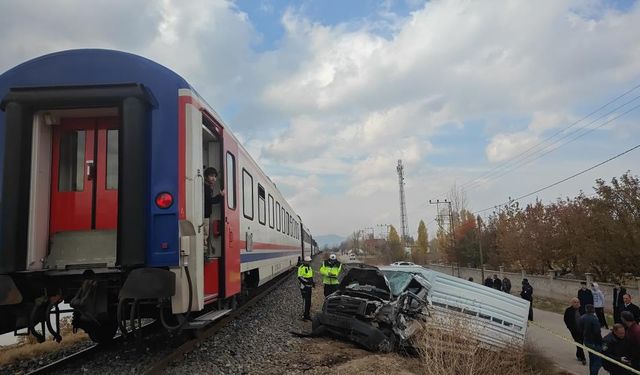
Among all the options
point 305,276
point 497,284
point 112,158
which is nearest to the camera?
point 112,158

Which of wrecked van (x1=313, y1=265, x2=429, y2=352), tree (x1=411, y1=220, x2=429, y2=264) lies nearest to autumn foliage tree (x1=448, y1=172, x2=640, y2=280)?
wrecked van (x1=313, y1=265, x2=429, y2=352)

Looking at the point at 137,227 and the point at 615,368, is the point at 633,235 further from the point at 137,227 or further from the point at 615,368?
the point at 137,227

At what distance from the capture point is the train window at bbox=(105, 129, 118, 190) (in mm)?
6172

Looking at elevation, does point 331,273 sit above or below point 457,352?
above

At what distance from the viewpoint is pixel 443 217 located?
5575cm

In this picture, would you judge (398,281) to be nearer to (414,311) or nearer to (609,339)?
(414,311)

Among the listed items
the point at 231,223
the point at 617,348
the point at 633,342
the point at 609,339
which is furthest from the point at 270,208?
the point at 633,342

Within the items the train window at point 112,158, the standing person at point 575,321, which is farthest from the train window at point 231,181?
the standing person at point 575,321

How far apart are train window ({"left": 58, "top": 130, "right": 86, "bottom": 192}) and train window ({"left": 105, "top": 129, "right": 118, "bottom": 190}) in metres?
0.30

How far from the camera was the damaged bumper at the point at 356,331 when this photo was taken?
948 cm

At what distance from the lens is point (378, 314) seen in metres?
10.0

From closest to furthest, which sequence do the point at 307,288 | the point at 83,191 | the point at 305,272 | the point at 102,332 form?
the point at 83,191
the point at 102,332
the point at 307,288
the point at 305,272

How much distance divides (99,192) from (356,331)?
5.76 meters

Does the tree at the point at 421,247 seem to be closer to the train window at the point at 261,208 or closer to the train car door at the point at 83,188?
the train window at the point at 261,208
